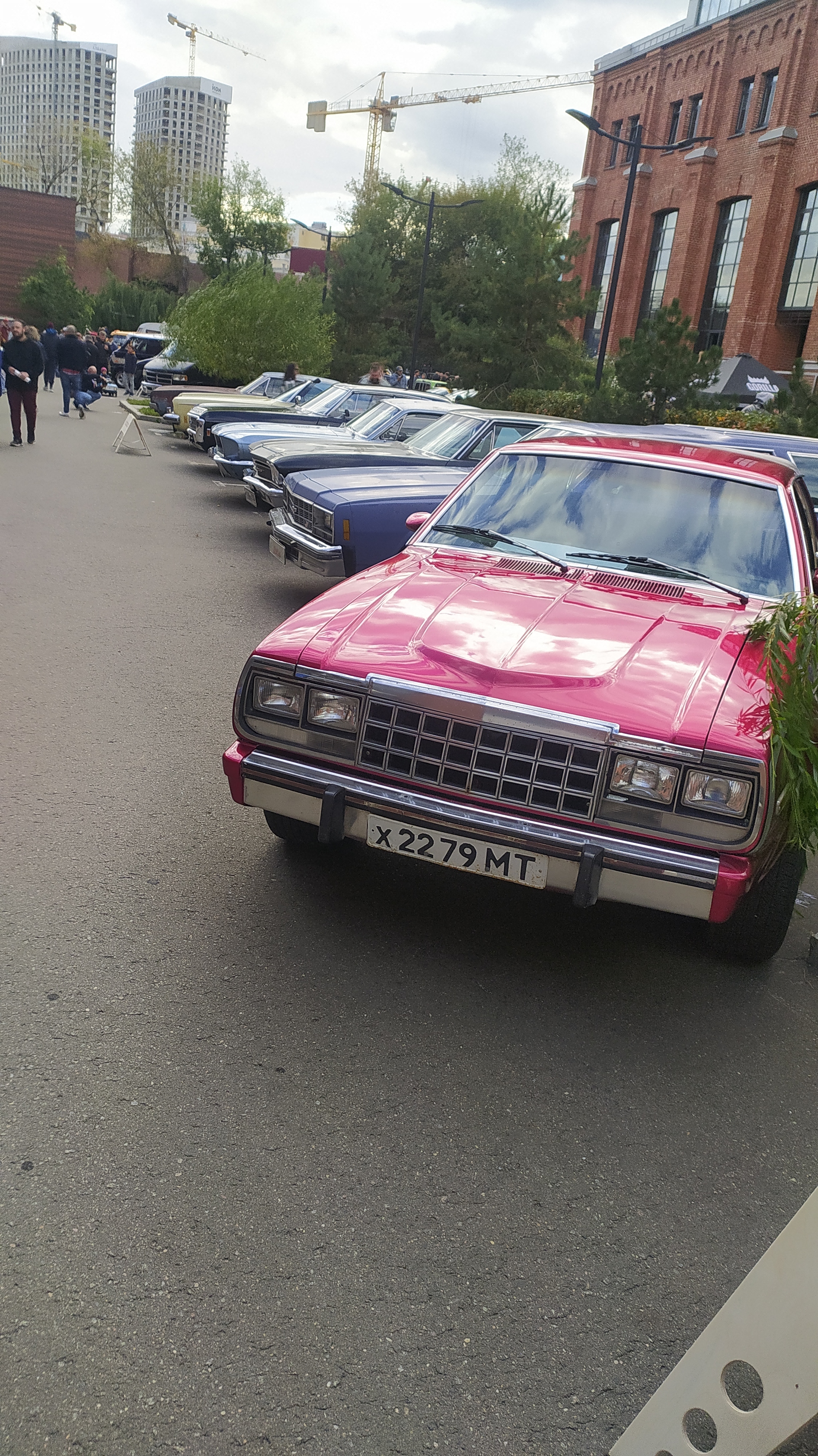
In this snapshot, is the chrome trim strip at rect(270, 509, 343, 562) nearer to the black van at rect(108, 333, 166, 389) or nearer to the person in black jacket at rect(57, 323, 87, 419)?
the person in black jacket at rect(57, 323, 87, 419)

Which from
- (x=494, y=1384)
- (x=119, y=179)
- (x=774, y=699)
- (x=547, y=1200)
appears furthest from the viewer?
(x=119, y=179)

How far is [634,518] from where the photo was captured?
4809mm

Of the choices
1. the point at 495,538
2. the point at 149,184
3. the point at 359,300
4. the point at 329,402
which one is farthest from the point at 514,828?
the point at 149,184

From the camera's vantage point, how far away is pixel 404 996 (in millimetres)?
3520

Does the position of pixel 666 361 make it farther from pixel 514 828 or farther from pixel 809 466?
pixel 514 828

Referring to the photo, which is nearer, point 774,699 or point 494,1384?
point 494,1384

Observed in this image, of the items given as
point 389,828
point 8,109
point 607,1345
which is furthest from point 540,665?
point 8,109

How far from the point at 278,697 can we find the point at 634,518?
6.22 ft

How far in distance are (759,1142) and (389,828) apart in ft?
4.52

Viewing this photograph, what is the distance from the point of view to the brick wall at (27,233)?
7988 centimetres

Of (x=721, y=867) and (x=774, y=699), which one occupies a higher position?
(x=774, y=699)

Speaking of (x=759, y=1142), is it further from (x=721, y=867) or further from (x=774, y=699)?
(x=774, y=699)

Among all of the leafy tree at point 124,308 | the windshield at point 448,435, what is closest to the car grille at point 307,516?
the windshield at point 448,435

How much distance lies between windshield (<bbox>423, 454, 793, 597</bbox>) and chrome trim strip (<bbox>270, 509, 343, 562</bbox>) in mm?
3155
